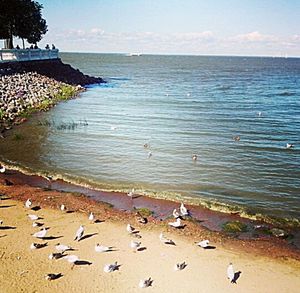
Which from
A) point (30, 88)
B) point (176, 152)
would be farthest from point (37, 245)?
point (30, 88)

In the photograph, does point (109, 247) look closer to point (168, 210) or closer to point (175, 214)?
point (175, 214)

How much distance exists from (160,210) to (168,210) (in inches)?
10.3

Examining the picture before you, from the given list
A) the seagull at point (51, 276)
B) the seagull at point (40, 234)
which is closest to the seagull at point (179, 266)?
the seagull at point (51, 276)

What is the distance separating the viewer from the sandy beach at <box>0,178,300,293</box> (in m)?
8.10

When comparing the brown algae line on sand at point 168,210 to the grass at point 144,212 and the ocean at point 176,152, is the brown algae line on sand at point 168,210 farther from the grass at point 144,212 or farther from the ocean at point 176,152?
the ocean at point 176,152

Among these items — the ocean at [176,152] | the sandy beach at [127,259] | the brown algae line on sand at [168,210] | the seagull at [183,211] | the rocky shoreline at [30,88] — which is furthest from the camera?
the rocky shoreline at [30,88]

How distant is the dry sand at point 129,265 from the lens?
8.05 meters

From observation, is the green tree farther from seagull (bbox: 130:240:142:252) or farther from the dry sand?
seagull (bbox: 130:240:142:252)

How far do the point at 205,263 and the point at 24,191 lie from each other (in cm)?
720

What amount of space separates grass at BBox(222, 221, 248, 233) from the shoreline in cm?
12

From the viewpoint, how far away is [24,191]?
1309 centimetres

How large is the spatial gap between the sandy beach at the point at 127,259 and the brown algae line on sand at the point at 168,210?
0.58 m

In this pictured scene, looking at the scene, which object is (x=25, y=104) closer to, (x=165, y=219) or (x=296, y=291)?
(x=165, y=219)

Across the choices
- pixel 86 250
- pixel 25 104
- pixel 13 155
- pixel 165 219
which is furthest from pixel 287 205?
pixel 25 104
